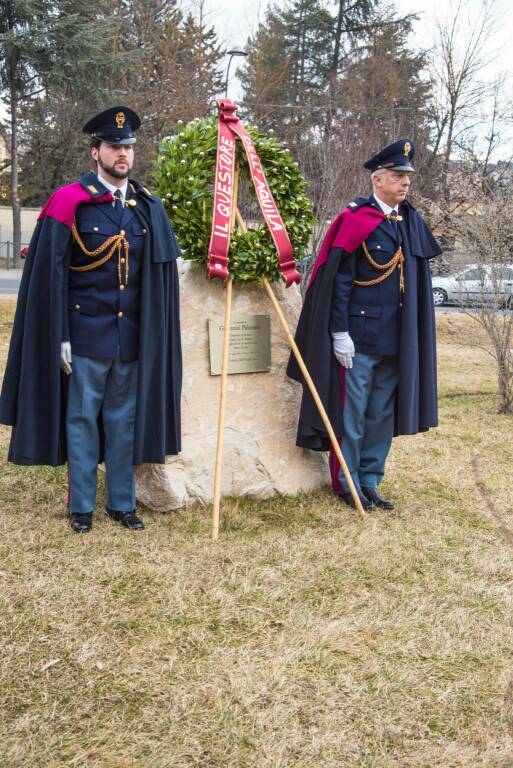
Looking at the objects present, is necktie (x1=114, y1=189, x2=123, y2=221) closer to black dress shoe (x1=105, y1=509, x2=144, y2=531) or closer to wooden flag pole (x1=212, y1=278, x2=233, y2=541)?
wooden flag pole (x1=212, y1=278, x2=233, y2=541)

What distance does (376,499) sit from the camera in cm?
474

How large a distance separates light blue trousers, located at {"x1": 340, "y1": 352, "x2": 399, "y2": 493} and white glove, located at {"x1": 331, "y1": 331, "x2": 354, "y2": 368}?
0.10 metres

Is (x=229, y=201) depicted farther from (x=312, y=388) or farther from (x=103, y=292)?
(x=312, y=388)

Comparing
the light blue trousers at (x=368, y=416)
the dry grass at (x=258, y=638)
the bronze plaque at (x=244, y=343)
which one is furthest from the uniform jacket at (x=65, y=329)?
the light blue trousers at (x=368, y=416)

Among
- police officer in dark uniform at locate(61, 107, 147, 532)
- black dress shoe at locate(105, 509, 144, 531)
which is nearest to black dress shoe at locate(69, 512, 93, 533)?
police officer in dark uniform at locate(61, 107, 147, 532)

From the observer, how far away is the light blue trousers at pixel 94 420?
3.93 metres

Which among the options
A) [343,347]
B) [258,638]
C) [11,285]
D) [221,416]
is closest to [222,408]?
[221,416]

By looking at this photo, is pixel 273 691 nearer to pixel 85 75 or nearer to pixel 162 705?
pixel 162 705

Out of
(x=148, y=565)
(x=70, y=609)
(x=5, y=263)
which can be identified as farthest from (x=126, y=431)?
(x=5, y=263)

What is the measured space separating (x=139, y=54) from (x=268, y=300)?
1810 cm

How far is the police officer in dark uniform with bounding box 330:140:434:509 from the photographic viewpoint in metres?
4.35

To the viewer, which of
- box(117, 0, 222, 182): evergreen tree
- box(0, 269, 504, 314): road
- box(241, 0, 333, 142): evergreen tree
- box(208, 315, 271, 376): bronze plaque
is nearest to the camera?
box(208, 315, 271, 376): bronze plaque

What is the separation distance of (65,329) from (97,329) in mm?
164

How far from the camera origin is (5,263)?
2538cm
